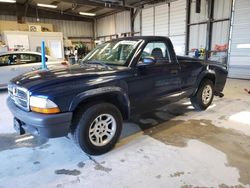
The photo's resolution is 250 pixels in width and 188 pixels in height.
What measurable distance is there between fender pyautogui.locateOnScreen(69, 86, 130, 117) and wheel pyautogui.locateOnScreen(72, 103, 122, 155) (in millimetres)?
154

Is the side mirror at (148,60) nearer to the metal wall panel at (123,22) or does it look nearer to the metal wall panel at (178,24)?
the metal wall panel at (178,24)

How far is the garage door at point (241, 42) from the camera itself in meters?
8.72

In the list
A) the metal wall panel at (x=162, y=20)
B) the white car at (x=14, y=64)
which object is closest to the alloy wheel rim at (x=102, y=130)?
the white car at (x=14, y=64)

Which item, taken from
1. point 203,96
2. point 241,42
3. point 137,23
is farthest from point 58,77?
point 137,23

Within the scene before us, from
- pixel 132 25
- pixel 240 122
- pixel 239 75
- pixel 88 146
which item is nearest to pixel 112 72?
pixel 88 146

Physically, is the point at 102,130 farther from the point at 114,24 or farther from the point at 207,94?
the point at 114,24

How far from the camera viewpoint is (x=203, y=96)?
4.47m

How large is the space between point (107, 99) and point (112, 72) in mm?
368

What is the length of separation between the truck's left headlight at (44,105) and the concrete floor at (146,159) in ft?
2.39

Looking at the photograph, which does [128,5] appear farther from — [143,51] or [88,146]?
[88,146]

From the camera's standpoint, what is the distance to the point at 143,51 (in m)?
3.14

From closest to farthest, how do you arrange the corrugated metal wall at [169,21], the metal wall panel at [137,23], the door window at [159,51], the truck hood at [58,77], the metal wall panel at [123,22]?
the truck hood at [58,77] → the door window at [159,51] → the corrugated metal wall at [169,21] → the metal wall panel at [137,23] → the metal wall panel at [123,22]

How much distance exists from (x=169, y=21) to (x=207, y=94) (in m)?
9.06

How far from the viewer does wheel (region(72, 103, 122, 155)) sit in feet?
8.07
